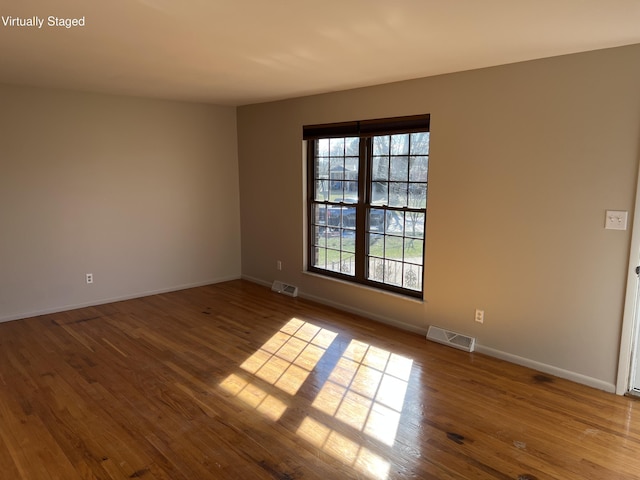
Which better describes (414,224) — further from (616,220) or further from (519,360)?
(616,220)

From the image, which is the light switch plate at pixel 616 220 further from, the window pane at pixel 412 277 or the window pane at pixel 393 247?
the window pane at pixel 393 247

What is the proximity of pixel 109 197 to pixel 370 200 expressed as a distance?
3030 mm

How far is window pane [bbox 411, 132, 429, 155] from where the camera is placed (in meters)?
4.30

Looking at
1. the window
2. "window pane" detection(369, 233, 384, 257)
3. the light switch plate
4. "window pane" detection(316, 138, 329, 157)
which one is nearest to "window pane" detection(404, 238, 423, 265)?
the window

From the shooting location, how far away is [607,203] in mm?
3221

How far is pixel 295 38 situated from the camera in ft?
9.39

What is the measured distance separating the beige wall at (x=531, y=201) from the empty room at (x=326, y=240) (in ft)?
0.06

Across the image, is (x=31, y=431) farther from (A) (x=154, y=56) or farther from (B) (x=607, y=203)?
(B) (x=607, y=203)

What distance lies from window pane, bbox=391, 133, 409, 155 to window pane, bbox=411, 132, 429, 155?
0.24 ft

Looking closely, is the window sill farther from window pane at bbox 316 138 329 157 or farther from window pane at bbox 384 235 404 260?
window pane at bbox 316 138 329 157

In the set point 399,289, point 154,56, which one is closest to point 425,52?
point 154,56

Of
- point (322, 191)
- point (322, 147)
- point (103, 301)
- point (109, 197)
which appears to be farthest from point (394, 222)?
point (103, 301)

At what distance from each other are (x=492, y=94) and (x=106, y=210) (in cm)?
429

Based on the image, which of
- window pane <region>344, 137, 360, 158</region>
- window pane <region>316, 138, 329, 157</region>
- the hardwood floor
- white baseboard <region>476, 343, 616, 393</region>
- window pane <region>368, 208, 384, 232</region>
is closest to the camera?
the hardwood floor
